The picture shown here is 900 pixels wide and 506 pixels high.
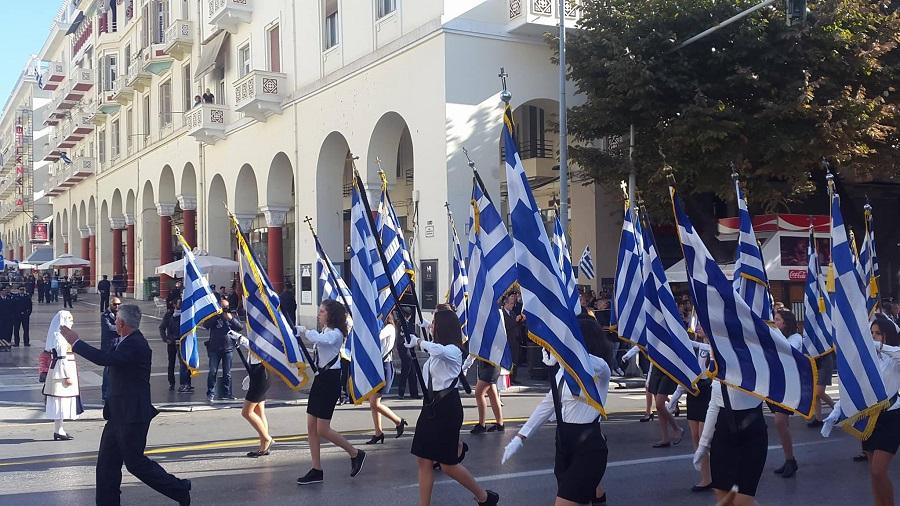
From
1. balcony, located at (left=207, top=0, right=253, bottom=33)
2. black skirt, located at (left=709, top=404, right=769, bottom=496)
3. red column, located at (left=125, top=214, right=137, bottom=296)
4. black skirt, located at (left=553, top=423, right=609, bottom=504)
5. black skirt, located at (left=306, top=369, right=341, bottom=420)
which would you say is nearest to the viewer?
black skirt, located at (left=553, top=423, right=609, bottom=504)

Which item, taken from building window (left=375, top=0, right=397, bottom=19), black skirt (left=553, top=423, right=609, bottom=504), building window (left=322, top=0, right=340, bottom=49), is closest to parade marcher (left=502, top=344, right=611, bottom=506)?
black skirt (left=553, top=423, right=609, bottom=504)

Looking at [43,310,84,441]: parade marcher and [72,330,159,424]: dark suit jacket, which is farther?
[43,310,84,441]: parade marcher

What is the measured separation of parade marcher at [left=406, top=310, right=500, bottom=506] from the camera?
6762 millimetres

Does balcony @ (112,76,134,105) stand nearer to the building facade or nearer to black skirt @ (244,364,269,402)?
the building facade

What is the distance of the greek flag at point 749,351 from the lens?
6.03m

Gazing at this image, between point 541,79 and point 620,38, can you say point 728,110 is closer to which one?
point 620,38

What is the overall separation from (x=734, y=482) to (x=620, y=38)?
14.1 meters

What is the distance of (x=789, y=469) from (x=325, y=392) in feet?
15.1

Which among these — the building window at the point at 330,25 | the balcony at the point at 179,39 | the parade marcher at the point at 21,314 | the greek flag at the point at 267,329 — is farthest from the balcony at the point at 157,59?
the greek flag at the point at 267,329

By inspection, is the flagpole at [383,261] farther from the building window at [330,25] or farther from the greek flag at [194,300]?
the building window at [330,25]

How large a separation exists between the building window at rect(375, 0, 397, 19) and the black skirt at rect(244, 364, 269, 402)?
1454 centimetres

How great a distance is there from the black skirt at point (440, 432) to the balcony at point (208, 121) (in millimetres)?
25828

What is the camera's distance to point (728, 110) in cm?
1770

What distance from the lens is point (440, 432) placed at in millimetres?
6824
